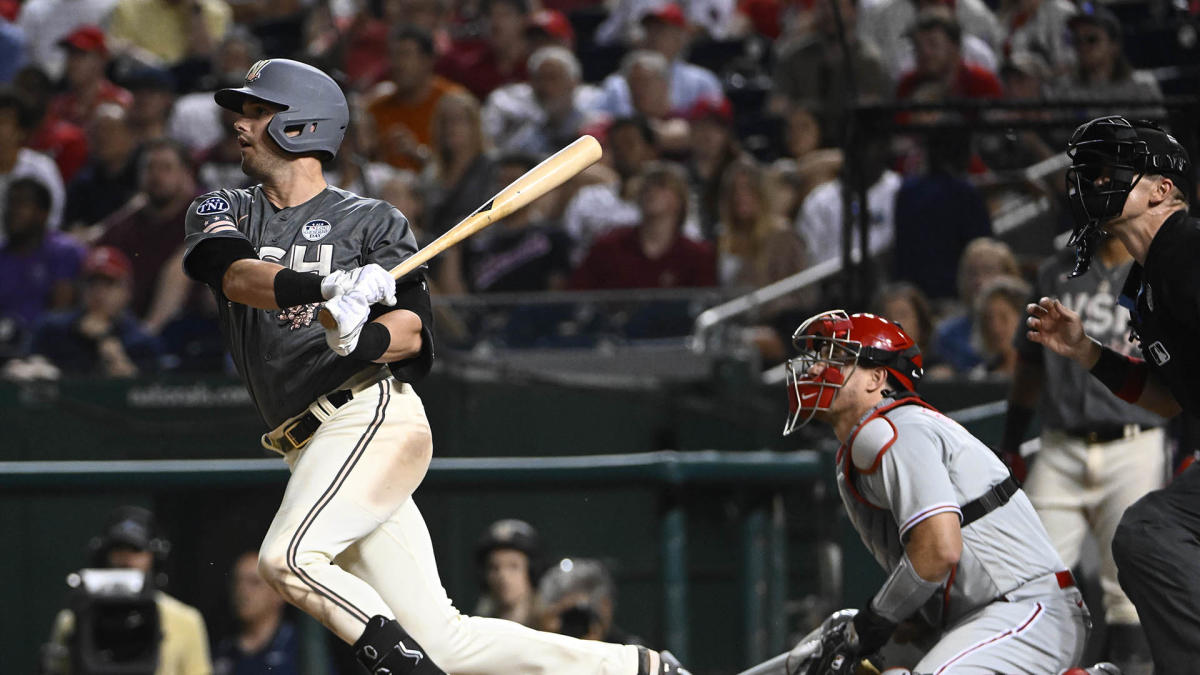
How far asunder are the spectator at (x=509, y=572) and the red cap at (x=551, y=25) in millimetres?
4678

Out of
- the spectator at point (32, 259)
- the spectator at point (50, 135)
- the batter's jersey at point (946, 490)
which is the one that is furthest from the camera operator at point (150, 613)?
the spectator at point (50, 135)

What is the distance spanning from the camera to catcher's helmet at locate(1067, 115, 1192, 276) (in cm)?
421

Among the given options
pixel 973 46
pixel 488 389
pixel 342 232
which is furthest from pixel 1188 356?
pixel 973 46

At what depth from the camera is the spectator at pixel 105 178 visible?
10336 mm

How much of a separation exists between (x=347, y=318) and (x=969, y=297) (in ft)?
14.8

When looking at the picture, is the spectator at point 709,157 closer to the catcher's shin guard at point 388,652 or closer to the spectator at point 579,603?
the spectator at point 579,603

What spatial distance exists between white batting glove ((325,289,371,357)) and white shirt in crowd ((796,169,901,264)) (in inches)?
203

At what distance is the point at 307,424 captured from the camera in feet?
14.1

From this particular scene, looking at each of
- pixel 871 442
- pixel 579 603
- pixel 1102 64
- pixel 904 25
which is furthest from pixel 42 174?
pixel 871 442

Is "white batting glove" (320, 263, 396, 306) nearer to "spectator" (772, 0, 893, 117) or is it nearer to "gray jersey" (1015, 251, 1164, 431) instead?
"gray jersey" (1015, 251, 1164, 431)

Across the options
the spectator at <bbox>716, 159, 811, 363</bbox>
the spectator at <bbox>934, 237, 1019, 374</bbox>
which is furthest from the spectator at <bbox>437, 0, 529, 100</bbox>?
the spectator at <bbox>934, 237, 1019, 374</bbox>

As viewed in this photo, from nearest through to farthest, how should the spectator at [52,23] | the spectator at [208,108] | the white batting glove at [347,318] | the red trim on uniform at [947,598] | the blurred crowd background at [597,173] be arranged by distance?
the white batting glove at [347,318] → the red trim on uniform at [947,598] → the blurred crowd background at [597,173] → the spectator at [208,108] → the spectator at [52,23]

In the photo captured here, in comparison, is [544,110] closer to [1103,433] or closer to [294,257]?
[1103,433]

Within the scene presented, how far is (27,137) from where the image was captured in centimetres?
1057
